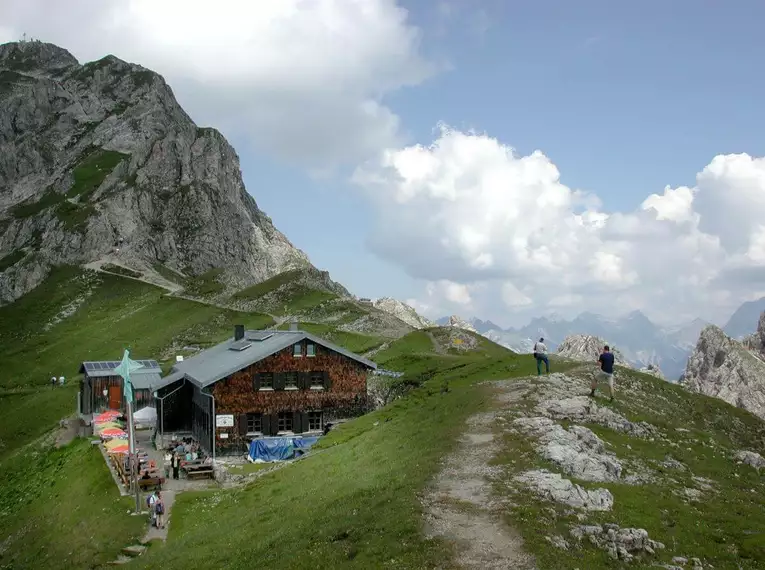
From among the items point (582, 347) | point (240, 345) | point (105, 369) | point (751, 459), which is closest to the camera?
point (751, 459)

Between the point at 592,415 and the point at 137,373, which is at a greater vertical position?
the point at 137,373

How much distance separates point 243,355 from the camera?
5522cm

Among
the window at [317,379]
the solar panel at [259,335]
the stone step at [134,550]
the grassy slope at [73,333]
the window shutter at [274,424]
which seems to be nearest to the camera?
the stone step at [134,550]

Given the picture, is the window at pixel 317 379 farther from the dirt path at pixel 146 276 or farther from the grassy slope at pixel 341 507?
the dirt path at pixel 146 276

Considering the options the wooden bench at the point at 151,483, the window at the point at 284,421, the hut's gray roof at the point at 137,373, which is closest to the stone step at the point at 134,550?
the wooden bench at the point at 151,483

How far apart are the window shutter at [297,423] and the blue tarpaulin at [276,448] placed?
14.0ft

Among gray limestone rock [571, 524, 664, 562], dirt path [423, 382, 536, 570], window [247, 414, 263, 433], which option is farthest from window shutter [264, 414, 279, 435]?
gray limestone rock [571, 524, 664, 562]

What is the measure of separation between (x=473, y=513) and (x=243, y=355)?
37.2 m

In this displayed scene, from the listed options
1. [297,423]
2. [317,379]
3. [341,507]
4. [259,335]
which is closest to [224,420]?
[297,423]

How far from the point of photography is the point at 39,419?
3511 inches

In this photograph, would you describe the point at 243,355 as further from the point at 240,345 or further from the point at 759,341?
the point at 759,341

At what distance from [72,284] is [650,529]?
189m

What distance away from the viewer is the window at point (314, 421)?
54.2 m

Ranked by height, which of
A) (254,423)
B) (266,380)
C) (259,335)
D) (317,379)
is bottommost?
(254,423)
